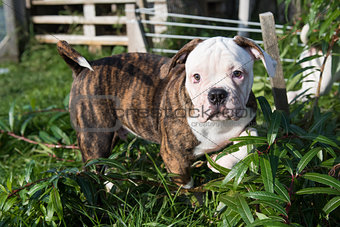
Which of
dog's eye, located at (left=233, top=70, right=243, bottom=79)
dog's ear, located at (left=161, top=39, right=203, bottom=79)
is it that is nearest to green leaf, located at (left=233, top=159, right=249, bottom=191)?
dog's eye, located at (left=233, top=70, right=243, bottom=79)

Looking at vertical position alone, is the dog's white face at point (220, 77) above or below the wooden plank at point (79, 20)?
below

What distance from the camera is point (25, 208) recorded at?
1981 millimetres

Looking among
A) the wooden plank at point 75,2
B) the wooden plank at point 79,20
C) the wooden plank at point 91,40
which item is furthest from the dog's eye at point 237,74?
the wooden plank at point 75,2

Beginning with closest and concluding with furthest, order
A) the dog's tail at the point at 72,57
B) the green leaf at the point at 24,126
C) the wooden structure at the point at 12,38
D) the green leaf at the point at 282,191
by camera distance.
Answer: the green leaf at the point at 282,191
the dog's tail at the point at 72,57
the green leaf at the point at 24,126
the wooden structure at the point at 12,38

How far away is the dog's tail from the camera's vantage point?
217 cm

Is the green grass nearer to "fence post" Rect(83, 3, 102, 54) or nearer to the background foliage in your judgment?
the background foliage

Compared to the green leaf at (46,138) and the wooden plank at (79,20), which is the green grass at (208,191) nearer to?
the green leaf at (46,138)

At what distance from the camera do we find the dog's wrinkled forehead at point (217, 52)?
180 cm

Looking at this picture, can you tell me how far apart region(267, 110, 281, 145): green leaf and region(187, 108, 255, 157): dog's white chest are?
0.14 m

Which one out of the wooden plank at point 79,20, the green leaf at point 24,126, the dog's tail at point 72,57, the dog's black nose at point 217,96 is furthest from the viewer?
the wooden plank at point 79,20

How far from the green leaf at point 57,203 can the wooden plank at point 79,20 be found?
2.13 m

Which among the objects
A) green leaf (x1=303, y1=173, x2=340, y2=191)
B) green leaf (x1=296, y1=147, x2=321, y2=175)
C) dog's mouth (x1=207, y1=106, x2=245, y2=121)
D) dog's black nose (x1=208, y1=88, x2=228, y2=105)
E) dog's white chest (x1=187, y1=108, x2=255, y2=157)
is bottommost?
green leaf (x1=303, y1=173, x2=340, y2=191)

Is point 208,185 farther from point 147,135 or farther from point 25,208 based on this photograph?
point 25,208

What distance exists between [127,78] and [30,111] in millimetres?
1773
